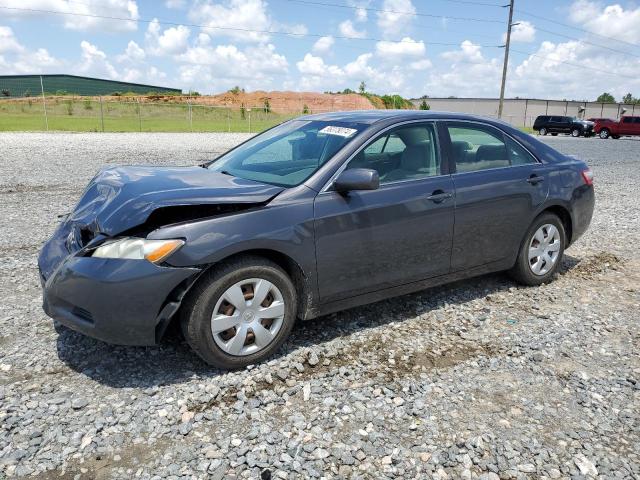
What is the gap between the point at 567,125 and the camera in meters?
42.0

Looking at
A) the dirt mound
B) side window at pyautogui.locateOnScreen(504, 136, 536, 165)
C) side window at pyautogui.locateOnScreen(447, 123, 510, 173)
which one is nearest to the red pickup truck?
the dirt mound

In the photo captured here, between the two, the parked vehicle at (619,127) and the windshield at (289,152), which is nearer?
the windshield at (289,152)

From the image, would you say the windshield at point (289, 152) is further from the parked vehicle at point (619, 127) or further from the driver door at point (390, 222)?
the parked vehicle at point (619, 127)

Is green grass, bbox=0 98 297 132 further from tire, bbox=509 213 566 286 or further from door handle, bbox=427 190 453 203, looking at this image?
door handle, bbox=427 190 453 203

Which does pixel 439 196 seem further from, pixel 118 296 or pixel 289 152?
pixel 118 296

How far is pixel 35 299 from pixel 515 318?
4.13 metres

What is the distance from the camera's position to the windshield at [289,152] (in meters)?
3.86

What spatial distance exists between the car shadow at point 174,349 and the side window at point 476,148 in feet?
4.09

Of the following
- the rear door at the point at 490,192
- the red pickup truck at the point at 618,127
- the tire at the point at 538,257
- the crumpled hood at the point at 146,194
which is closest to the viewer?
the crumpled hood at the point at 146,194

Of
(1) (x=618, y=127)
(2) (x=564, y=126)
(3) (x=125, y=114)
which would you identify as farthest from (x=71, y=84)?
(1) (x=618, y=127)

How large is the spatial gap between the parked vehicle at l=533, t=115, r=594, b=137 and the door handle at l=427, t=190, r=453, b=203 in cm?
4269

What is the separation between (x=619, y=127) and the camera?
39.8 meters

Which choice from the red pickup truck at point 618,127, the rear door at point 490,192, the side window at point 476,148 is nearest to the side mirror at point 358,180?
the rear door at point 490,192

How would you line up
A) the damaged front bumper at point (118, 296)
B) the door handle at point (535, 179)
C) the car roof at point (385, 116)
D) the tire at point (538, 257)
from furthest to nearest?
the tire at point (538, 257), the door handle at point (535, 179), the car roof at point (385, 116), the damaged front bumper at point (118, 296)
